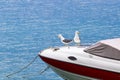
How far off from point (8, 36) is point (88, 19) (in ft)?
30.0

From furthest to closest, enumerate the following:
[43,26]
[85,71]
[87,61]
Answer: [43,26], [85,71], [87,61]

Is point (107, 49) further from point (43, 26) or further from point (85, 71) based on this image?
point (43, 26)

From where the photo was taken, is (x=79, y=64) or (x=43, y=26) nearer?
(x=79, y=64)

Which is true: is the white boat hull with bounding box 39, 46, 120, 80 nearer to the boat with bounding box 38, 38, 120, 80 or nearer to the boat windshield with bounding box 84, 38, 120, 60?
the boat with bounding box 38, 38, 120, 80

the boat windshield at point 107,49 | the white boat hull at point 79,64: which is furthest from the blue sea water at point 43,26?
the boat windshield at point 107,49

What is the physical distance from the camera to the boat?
13.8 m

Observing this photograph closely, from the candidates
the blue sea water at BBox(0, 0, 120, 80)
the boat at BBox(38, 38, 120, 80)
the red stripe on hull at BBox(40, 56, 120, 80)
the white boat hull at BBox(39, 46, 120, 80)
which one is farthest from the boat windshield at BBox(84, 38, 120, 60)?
the blue sea water at BBox(0, 0, 120, 80)

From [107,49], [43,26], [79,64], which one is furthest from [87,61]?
[43,26]

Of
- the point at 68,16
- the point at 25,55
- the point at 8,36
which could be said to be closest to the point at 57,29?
the point at 8,36

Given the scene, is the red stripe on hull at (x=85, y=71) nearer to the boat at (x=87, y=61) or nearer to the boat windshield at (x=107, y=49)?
the boat at (x=87, y=61)

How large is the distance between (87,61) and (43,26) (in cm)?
1831

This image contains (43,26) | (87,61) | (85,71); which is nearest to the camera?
(87,61)

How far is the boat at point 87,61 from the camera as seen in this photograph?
1383cm

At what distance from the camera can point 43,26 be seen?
106 feet
